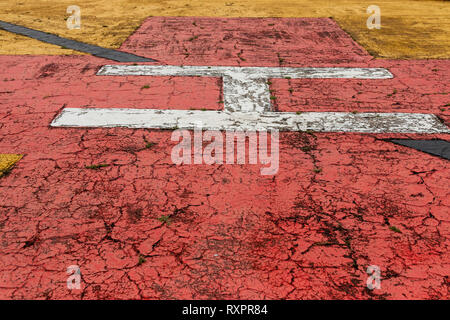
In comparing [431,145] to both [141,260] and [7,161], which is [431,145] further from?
[7,161]

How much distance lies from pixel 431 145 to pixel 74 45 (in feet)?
24.9

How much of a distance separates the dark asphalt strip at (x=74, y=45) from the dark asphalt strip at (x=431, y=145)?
5130 millimetres

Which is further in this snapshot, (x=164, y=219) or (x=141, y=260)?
(x=164, y=219)

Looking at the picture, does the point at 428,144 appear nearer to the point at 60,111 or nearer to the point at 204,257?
the point at 204,257

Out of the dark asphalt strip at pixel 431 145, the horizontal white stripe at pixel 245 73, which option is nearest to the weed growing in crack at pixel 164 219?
the horizontal white stripe at pixel 245 73

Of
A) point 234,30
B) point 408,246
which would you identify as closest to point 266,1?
point 234,30

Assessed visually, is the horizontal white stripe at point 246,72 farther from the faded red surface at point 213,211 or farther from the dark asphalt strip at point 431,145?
the dark asphalt strip at point 431,145

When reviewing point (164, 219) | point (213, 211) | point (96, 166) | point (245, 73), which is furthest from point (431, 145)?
point (96, 166)

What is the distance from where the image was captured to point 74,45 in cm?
876

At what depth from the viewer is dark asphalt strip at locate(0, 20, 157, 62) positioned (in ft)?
A: 26.3

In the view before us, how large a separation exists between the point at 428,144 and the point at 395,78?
8.01 feet

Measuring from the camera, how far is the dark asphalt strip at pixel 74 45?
802 centimetres

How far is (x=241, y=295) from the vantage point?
3094mm
